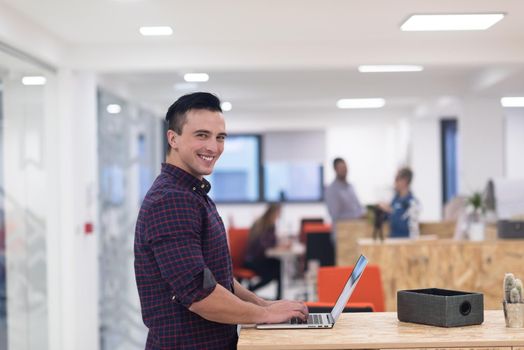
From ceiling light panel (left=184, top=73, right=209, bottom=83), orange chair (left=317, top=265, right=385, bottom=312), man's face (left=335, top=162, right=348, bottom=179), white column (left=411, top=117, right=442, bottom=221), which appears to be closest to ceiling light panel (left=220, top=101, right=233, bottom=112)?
ceiling light panel (left=184, top=73, right=209, bottom=83)

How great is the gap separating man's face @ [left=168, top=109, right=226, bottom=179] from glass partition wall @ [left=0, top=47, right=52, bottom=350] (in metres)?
3.01

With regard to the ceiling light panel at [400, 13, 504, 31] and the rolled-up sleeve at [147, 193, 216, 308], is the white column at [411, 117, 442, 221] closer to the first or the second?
the ceiling light panel at [400, 13, 504, 31]

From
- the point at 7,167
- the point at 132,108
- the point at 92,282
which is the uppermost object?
the point at 132,108

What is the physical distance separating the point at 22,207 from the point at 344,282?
252cm

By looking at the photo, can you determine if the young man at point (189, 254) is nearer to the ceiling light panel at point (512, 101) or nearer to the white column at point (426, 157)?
the ceiling light panel at point (512, 101)

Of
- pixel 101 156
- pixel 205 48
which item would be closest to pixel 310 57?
pixel 205 48

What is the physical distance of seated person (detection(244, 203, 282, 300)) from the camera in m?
9.98

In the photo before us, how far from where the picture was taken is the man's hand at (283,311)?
302cm

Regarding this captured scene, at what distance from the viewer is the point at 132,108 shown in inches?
417

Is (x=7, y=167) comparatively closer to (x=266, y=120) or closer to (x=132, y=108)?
(x=132, y=108)

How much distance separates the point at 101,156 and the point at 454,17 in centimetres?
408

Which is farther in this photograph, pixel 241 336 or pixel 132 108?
pixel 132 108

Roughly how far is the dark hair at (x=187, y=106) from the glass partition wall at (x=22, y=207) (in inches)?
117

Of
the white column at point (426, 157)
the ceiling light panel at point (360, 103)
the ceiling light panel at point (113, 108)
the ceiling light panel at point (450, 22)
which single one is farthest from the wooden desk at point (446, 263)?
the white column at point (426, 157)
